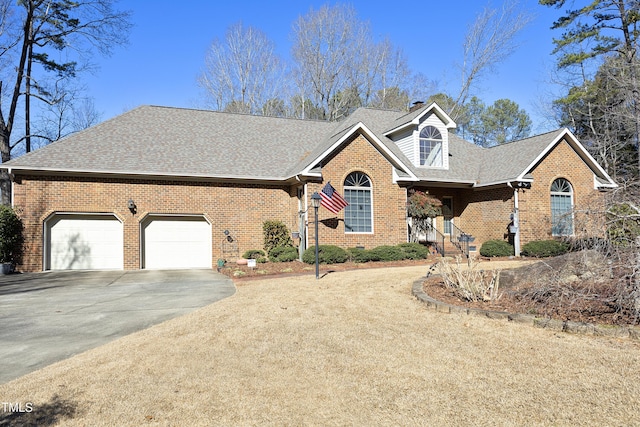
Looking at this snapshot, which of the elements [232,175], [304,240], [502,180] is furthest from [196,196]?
[502,180]

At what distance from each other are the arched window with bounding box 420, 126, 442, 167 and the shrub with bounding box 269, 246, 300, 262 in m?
7.76

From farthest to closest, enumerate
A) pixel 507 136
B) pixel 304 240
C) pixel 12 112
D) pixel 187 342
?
1. pixel 507 136
2. pixel 12 112
3. pixel 304 240
4. pixel 187 342

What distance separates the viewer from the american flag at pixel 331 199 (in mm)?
16469

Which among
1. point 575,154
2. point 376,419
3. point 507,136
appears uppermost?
point 507,136

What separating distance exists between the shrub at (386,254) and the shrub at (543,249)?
557cm

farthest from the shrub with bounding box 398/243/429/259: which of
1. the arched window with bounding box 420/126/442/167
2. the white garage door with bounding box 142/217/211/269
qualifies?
the white garage door with bounding box 142/217/211/269

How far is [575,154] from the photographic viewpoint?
19.9 m

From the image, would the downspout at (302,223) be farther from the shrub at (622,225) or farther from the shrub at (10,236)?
the shrub at (622,225)

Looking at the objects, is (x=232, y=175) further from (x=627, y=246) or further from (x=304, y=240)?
(x=627, y=246)

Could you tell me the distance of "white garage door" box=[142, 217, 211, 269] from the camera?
16984mm

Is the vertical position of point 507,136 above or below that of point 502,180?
above

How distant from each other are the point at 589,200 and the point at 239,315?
19.9 feet

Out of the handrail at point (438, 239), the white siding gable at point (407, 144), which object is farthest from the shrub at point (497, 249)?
the white siding gable at point (407, 144)

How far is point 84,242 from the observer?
16203mm
